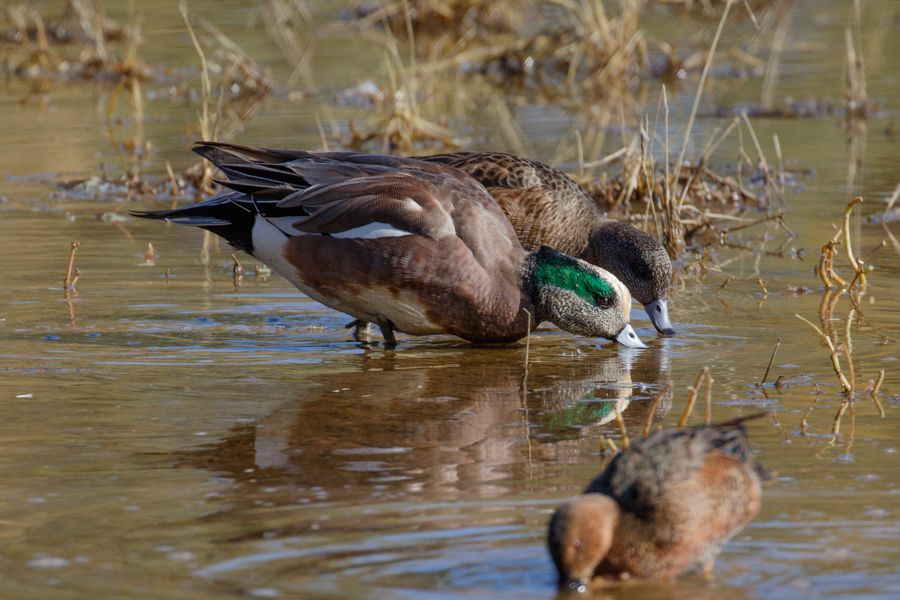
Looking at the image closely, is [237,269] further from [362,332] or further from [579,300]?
[579,300]

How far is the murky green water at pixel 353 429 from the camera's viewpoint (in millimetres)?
2941

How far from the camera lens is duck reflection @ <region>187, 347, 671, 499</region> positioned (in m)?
3.59

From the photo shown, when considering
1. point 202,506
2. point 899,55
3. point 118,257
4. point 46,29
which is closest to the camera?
point 202,506

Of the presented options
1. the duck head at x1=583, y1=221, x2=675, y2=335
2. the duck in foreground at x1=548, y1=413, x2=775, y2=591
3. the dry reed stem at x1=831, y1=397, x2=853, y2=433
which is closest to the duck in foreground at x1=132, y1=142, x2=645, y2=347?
the duck head at x1=583, y1=221, x2=675, y2=335

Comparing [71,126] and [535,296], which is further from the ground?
[71,126]

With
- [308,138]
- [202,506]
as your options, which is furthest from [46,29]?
[202,506]

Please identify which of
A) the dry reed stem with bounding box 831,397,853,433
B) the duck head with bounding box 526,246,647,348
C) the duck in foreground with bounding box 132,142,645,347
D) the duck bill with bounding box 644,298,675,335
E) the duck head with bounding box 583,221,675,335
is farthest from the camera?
the duck head with bounding box 583,221,675,335

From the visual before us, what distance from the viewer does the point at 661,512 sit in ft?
9.41

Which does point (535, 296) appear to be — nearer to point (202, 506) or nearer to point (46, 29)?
point (202, 506)

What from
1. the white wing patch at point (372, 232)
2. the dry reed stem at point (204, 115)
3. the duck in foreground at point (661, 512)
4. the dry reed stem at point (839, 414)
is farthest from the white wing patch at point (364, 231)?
the dry reed stem at point (204, 115)

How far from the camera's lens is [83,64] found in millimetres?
13242

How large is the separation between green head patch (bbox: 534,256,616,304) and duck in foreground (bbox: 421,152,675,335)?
77 cm

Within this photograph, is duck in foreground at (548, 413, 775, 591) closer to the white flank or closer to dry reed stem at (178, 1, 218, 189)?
the white flank

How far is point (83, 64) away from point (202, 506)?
10783 millimetres
